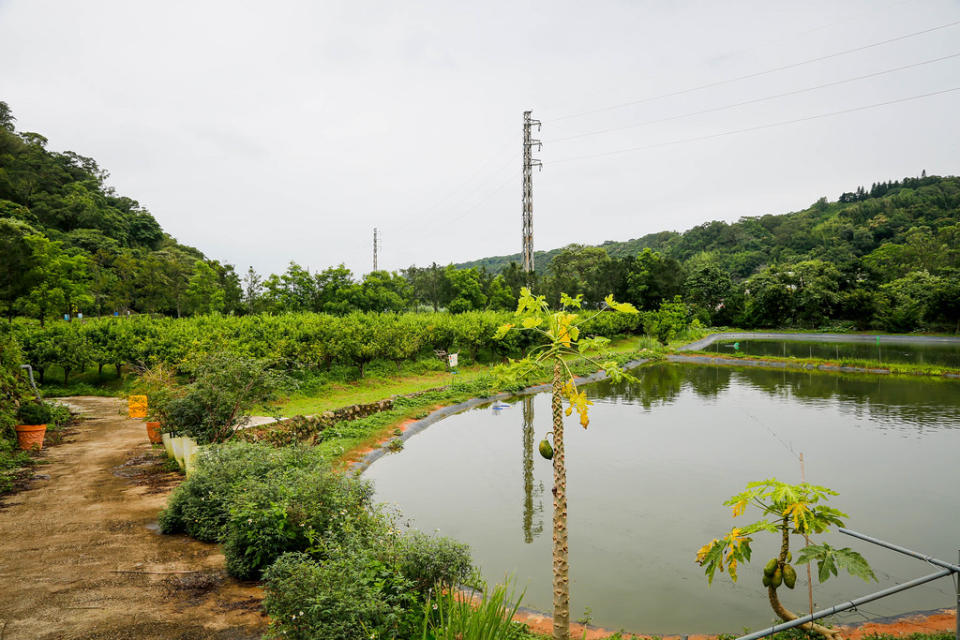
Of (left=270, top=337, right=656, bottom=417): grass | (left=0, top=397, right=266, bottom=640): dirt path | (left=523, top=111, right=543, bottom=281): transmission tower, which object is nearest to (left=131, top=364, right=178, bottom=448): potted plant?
(left=0, top=397, right=266, bottom=640): dirt path

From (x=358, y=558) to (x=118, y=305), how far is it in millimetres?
29804

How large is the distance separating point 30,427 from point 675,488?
11788 millimetres

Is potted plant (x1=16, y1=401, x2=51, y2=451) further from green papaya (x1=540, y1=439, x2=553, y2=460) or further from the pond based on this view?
green papaya (x1=540, y1=439, x2=553, y2=460)

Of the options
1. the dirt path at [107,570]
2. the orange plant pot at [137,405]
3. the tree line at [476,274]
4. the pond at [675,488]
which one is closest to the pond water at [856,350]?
the tree line at [476,274]

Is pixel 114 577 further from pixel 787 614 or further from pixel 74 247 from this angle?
pixel 74 247

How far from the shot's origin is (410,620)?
4.03m

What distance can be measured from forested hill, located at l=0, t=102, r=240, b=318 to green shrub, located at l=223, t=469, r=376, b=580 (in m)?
13.9

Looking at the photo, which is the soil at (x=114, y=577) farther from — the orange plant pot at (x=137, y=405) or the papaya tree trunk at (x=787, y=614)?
the orange plant pot at (x=137, y=405)

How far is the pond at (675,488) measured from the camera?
568 centimetres

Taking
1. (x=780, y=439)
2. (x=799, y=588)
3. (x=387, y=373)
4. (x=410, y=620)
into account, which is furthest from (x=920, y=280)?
(x=410, y=620)

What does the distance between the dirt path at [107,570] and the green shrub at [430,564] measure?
4.31 feet

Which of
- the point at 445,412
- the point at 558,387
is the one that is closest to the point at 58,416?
the point at 445,412

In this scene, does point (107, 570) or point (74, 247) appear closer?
point (107, 570)

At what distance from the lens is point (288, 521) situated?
16.9 feet
